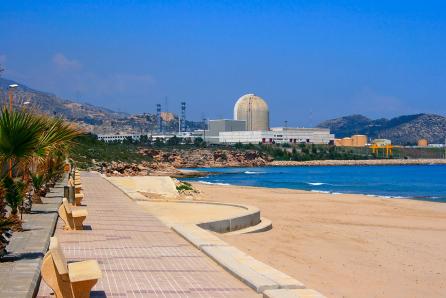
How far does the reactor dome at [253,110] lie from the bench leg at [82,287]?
157 meters

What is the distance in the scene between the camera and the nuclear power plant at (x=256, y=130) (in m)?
158

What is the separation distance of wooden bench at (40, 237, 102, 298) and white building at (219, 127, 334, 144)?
149 metres

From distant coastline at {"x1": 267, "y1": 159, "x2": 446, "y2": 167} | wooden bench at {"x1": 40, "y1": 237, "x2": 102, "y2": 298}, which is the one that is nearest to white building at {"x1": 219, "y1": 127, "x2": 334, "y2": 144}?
distant coastline at {"x1": 267, "y1": 159, "x2": 446, "y2": 167}

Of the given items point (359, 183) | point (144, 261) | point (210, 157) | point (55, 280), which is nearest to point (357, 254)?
point (144, 261)

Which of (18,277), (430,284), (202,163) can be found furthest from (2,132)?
(202,163)

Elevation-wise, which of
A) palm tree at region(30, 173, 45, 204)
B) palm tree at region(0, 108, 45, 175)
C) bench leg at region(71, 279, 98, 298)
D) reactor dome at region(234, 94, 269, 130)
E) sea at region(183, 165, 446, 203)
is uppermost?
reactor dome at region(234, 94, 269, 130)

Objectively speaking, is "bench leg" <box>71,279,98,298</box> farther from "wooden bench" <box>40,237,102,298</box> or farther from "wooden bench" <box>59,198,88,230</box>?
"wooden bench" <box>59,198,88,230</box>

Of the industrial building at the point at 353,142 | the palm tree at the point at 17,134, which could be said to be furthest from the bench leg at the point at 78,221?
the industrial building at the point at 353,142

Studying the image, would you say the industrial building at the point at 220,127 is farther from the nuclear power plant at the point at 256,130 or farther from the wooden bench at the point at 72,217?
the wooden bench at the point at 72,217

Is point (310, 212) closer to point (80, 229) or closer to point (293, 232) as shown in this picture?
point (293, 232)

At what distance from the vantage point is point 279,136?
15900cm

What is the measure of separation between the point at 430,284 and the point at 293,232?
5.37 meters

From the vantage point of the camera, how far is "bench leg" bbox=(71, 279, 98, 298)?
6270 mm

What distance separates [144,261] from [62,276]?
9.82ft
